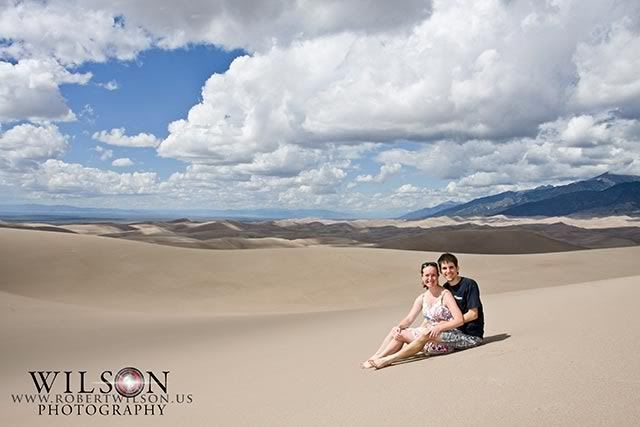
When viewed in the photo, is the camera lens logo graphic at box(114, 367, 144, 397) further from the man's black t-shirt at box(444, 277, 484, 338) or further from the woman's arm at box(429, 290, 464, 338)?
the man's black t-shirt at box(444, 277, 484, 338)

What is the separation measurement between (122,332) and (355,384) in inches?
230

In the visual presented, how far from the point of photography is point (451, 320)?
5.39 metres

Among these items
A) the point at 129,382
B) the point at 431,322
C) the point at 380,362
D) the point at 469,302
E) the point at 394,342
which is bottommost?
the point at 129,382

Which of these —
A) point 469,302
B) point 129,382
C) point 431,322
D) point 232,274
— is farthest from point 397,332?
point 232,274

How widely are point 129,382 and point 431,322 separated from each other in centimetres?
329

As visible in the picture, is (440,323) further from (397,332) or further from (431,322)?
(397,332)

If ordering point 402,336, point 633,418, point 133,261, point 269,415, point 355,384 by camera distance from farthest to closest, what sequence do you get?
1. point 133,261
2. point 402,336
3. point 355,384
4. point 269,415
5. point 633,418

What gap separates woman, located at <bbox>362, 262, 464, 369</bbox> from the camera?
5.33 meters

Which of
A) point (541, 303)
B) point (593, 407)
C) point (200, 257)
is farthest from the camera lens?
point (200, 257)

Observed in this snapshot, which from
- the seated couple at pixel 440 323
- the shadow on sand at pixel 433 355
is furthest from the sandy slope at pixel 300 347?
the seated couple at pixel 440 323

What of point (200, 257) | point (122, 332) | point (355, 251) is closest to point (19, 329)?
point (122, 332)

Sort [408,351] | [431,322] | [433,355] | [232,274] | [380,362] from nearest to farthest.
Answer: [380,362], [408,351], [433,355], [431,322], [232,274]

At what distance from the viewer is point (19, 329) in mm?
9094

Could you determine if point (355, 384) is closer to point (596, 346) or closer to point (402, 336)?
point (402, 336)
